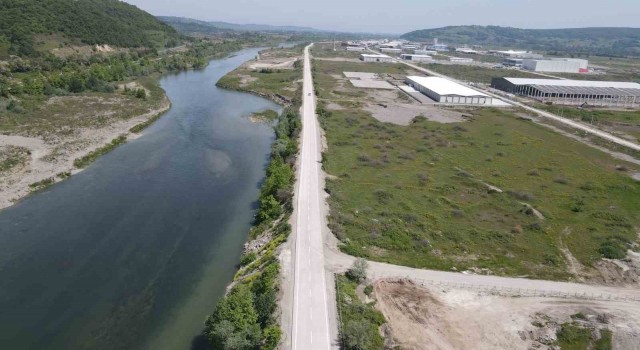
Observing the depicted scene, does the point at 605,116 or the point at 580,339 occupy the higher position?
the point at 605,116

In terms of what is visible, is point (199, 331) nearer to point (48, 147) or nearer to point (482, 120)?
point (48, 147)

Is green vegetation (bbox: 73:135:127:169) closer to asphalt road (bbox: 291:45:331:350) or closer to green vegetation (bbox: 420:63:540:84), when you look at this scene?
asphalt road (bbox: 291:45:331:350)

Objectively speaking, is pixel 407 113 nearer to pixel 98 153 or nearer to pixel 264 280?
pixel 98 153

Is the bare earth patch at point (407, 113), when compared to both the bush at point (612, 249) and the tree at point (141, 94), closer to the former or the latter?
the bush at point (612, 249)

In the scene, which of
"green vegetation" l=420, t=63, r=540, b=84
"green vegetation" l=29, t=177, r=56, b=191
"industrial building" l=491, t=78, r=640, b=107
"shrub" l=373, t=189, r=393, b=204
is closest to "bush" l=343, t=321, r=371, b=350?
"shrub" l=373, t=189, r=393, b=204

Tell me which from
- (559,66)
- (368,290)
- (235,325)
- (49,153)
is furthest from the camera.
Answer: (559,66)

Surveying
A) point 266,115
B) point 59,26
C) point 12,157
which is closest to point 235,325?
point 12,157

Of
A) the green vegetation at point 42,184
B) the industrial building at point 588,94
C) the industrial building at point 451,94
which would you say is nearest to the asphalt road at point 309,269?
the green vegetation at point 42,184
